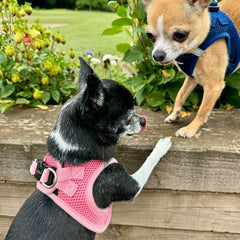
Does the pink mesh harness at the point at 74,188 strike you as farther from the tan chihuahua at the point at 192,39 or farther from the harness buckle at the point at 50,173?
the tan chihuahua at the point at 192,39

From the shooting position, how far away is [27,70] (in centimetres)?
190

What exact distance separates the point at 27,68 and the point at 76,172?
0.82 m

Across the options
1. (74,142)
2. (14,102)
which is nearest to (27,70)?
(14,102)

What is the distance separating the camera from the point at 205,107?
152cm

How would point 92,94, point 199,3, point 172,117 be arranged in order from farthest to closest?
point 172,117, point 199,3, point 92,94

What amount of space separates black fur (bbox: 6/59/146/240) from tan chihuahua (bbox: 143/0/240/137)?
266 mm

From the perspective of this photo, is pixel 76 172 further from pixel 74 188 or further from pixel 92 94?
pixel 92 94

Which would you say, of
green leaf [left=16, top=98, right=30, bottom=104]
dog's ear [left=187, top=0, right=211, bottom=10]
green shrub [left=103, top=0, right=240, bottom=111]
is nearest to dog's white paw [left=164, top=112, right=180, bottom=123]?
green shrub [left=103, top=0, right=240, bottom=111]

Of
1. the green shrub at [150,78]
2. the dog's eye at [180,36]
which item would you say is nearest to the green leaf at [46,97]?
the green shrub at [150,78]

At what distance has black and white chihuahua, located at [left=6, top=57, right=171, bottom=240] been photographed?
1.21 m

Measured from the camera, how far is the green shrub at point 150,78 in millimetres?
1753

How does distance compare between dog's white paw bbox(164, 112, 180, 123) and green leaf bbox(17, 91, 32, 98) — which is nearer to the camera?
dog's white paw bbox(164, 112, 180, 123)

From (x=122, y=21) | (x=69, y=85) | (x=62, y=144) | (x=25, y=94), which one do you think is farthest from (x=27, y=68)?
(x=62, y=144)

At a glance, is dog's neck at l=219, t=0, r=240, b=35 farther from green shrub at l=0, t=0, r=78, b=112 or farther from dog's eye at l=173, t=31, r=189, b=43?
green shrub at l=0, t=0, r=78, b=112
